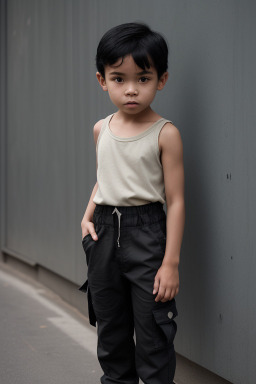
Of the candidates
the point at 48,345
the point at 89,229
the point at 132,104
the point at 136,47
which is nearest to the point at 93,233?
the point at 89,229

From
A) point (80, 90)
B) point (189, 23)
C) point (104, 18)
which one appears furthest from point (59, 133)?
point (189, 23)

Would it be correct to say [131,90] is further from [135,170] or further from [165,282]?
[165,282]

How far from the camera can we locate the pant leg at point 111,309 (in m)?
2.72

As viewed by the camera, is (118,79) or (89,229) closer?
(118,79)

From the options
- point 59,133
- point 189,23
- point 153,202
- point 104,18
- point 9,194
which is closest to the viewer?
point 153,202

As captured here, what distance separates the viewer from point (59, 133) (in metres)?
4.97

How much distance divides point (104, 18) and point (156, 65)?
4.89ft

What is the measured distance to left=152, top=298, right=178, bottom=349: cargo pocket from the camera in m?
2.58

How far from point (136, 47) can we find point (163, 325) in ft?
3.69

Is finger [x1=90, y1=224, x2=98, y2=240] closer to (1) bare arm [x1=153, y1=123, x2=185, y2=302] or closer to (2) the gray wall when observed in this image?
(1) bare arm [x1=153, y1=123, x2=185, y2=302]

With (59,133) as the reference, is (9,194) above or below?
below

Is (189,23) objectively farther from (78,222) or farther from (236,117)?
(78,222)

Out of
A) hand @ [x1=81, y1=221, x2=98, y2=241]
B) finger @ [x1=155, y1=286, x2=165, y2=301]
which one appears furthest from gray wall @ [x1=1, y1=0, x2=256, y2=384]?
hand @ [x1=81, y1=221, x2=98, y2=241]

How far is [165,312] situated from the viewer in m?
2.62
